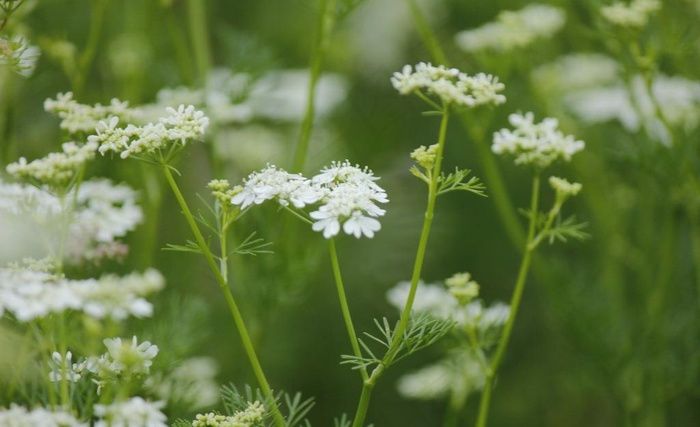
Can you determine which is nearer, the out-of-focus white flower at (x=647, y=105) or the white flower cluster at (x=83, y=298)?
the white flower cluster at (x=83, y=298)

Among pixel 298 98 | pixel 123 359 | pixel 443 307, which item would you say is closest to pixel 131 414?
pixel 123 359

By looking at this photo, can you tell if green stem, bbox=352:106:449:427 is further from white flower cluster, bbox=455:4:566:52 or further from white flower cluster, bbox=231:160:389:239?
white flower cluster, bbox=455:4:566:52

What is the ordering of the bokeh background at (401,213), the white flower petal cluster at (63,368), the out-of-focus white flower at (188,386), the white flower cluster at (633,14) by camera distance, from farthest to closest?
1. the bokeh background at (401,213)
2. the white flower cluster at (633,14)
3. the out-of-focus white flower at (188,386)
4. the white flower petal cluster at (63,368)

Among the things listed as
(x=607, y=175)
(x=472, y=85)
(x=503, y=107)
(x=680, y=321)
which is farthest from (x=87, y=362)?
(x=503, y=107)

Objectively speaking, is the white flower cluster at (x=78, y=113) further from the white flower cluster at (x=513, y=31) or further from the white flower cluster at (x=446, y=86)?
the white flower cluster at (x=513, y=31)

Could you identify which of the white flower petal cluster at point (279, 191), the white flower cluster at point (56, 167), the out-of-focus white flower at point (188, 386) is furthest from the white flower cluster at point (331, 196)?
the out-of-focus white flower at point (188, 386)

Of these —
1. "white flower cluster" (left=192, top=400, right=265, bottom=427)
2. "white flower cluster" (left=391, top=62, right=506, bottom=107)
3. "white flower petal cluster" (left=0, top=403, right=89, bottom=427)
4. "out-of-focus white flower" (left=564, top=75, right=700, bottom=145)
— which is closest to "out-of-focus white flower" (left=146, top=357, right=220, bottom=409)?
"white flower cluster" (left=192, top=400, right=265, bottom=427)
